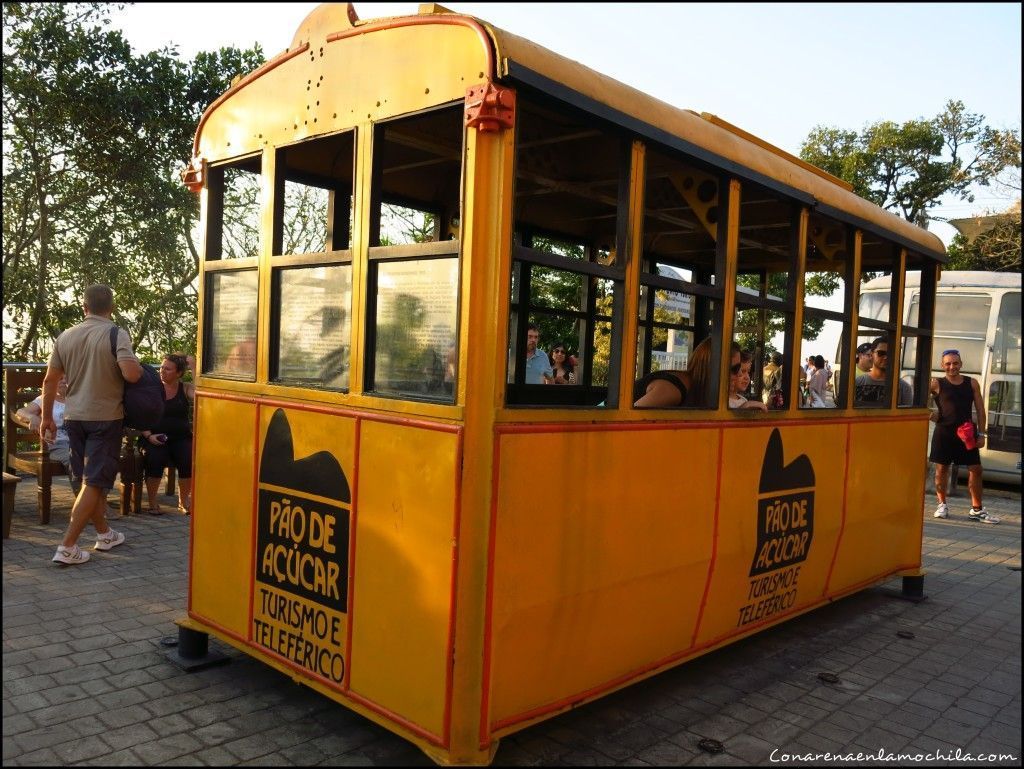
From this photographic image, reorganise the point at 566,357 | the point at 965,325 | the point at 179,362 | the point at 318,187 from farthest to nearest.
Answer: the point at 965,325
the point at 179,362
the point at 566,357
the point at 318,187

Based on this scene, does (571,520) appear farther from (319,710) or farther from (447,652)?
(319,710)

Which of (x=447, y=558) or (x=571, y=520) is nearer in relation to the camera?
(x=447, y=558)

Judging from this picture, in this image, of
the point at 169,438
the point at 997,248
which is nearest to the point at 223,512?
the point at 169,438

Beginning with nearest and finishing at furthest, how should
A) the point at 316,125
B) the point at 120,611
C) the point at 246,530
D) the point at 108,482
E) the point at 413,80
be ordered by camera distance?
1. the point at 413,80
2. the point at 316,125
3. the point at 246,530
4. the point at 120,611
5. the point at 108,482

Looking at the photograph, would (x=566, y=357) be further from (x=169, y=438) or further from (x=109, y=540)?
(x=109, y=540)

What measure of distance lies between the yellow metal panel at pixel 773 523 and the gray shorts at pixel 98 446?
3963 millimetres

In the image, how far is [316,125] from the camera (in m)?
3.51

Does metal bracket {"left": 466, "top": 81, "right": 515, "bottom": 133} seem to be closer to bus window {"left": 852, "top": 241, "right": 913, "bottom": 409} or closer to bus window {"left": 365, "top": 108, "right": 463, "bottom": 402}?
bus window {"left": 365, "top": 108, "right": 463, "bottom": 402}

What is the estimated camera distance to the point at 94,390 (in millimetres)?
5613

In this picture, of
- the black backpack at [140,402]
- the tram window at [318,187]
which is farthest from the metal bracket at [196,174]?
the black backpack at [140,402]

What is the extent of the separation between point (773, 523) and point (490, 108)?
2818 millimetres

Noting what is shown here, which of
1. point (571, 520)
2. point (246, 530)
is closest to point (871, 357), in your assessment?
point (571, 520)

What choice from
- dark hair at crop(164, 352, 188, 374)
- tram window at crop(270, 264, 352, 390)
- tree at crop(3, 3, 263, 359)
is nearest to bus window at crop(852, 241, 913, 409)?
tram window at crop(270, 264, 352, 390)

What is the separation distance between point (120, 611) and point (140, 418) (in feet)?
4.82
